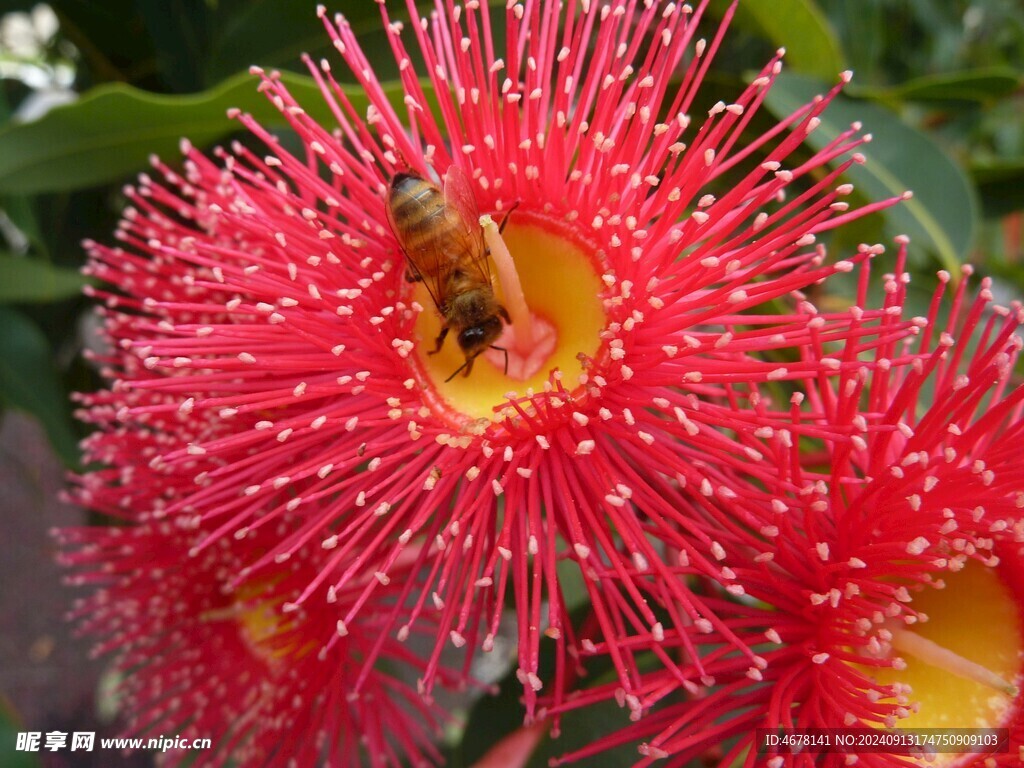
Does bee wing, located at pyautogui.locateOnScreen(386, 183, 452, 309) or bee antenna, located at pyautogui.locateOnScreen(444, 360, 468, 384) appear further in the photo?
bee antenna, located at pyautogui.locateOnScreen(444, 360, 468, 384)

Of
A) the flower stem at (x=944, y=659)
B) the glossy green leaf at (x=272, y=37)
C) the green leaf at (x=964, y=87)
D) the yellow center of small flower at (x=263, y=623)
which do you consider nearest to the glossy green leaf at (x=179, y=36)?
the glossy green leaf at (x=272, y=37)

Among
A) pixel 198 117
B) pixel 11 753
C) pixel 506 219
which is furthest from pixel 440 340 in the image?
pixel 11 753

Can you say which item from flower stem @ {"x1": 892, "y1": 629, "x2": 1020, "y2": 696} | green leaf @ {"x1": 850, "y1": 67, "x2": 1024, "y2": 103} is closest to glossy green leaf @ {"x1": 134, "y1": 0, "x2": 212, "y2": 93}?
green leaf @ {"x1": 850, "y1": 67, "x2": 1024, "y2": 103}

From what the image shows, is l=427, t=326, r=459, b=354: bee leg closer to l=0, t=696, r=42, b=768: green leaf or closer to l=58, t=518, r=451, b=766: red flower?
l=58, t=518, r=451, b=766: red flower

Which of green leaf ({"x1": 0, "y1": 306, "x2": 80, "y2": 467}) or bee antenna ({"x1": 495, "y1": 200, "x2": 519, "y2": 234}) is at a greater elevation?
green leaf ({"x1": 0, "y1": 306, "x2": 80, "y2": 467})

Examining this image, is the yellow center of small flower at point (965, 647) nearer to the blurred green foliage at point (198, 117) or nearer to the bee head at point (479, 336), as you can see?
the blurred green foliage at point (198, 117)

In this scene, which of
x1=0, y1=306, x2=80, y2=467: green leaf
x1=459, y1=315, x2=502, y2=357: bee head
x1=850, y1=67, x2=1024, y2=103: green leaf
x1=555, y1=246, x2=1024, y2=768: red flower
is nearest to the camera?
x1=555, y1=246, x2=1024, y2=768: red flower
